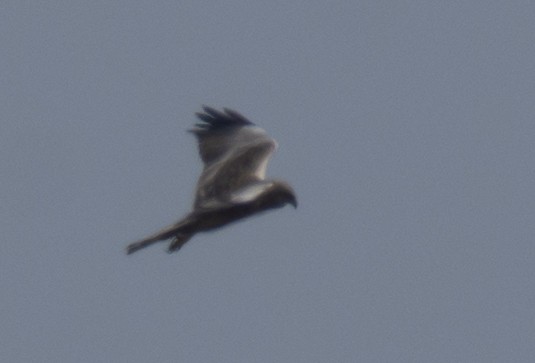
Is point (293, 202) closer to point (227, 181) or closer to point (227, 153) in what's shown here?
A: point (227, 181)

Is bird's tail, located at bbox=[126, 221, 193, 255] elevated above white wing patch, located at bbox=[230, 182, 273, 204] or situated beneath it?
situated beneath

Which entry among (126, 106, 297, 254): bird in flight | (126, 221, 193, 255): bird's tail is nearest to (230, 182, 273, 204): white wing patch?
(126, 106, 297, 254): bird in flight

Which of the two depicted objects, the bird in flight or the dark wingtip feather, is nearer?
the bird in flight

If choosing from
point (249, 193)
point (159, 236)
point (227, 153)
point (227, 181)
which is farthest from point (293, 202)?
point (227, 153)

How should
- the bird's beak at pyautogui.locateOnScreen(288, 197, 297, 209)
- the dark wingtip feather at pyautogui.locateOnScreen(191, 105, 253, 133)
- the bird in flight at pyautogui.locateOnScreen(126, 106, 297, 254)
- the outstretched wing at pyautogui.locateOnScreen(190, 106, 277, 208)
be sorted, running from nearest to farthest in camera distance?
the bird in flight at pyautogui.locateOnScreen(126, 106, 297, 254) → the bird's beak at pyautogui.locateOnScreen(288, 197, 297, 209) → the outstretched wing at pyautogui.locateOnScreen(190, 106, 277, 208) → the dark wingtip feather at pyautogui.locateOnScreen(191, 105, 253, 133)

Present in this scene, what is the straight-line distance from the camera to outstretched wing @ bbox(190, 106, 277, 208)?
1912 centimetres

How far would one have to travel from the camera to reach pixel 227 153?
67.1ft

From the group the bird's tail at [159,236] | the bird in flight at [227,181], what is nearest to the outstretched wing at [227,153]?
the bird in flight at [227,181]

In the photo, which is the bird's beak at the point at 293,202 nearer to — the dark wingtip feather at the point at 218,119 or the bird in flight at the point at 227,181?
the bird in flight at the point at 227,181

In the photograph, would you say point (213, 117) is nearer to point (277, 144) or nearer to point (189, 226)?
point (277, 144)

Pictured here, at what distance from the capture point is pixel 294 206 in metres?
18.6

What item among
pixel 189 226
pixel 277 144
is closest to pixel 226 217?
pixel 189 226

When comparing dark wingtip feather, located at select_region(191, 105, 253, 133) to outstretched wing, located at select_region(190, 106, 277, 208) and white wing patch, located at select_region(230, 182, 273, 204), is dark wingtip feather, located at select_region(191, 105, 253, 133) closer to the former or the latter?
outstretched wing, located at select_region(190, 106, 277, 208)

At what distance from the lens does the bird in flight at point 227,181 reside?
59.3ft
